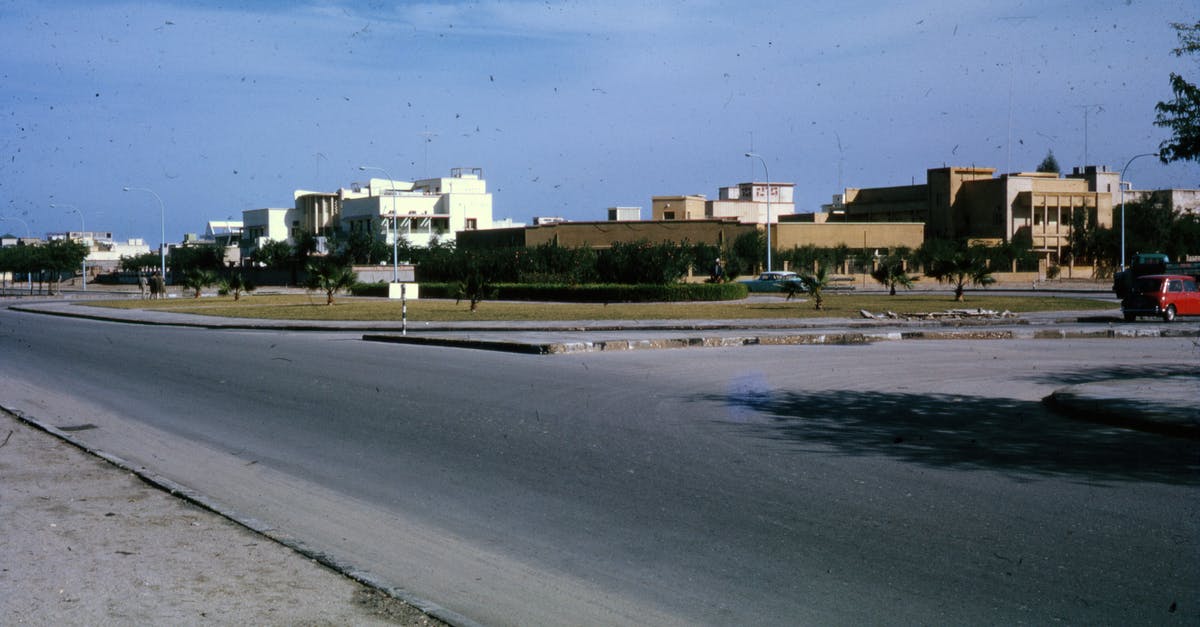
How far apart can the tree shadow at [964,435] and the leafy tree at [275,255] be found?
96.7 meters

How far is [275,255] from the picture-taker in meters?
105

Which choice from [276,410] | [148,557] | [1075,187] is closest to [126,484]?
[148,557]

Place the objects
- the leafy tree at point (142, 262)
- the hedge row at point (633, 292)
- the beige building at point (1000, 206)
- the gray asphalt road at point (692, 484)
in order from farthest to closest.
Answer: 1. the leafy tree at point (142, 262)
2. the beige building at point (1000, 206)
3. the hedge row at point (633, 292)
4. the gray asphalt road at point (692, 484)

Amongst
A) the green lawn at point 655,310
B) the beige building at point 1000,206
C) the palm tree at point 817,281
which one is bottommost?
the green lawn at point 655,310

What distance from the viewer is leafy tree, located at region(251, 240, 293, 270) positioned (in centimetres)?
10412

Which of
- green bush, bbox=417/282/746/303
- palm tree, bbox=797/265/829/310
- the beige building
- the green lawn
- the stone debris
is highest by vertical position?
the beige building

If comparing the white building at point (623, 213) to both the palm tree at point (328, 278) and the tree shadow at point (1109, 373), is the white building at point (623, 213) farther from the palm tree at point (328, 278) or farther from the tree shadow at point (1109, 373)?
the tree shadow at point (1109, 373)

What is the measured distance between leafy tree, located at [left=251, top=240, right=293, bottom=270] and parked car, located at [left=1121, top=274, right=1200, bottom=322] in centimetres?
8643

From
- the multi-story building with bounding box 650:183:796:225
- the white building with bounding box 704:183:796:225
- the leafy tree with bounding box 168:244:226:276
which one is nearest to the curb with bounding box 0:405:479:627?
the multi-story building with bounding box 650:183:796:225

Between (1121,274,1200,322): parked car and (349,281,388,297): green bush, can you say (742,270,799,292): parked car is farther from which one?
(1121,274,1200,322): parked car

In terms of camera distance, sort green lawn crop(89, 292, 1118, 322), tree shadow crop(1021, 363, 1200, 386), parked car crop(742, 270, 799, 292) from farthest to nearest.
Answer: parked car crop(742, 270, 799, 292)
green lawn crop(89, 292, 1118, 322)
tree shadow crop(1021, 363, 1200, 386)

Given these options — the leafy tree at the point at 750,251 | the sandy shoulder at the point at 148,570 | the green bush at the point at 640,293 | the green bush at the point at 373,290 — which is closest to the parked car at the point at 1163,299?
the green bush at the point at 640,293

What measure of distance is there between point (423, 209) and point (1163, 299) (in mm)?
92545

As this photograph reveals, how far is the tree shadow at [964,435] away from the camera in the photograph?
898 centimetres
